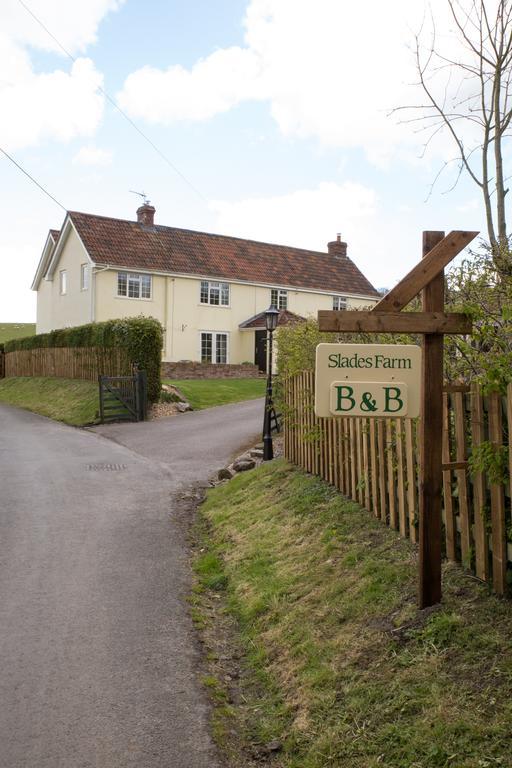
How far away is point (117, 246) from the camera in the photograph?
34594 mm

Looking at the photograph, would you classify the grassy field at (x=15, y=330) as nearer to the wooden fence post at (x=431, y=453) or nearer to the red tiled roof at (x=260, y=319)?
the red tiled roof at (x=260, y=319)

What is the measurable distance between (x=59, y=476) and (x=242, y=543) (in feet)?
20.9

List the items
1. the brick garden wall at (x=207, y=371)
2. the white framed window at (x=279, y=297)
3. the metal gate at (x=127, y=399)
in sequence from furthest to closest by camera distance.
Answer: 1. the white framed window at (x=279, y=297)
2. the brick garden wall at (x=207, y=371)
3. the metal gate at (x=127, y=399)

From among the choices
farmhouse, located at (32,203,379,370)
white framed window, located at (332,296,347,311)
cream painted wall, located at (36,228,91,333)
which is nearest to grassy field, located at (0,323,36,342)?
cream painted wall, located at (36,228,91,333)

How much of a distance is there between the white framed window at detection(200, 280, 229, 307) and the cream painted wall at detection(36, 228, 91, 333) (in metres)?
5.96

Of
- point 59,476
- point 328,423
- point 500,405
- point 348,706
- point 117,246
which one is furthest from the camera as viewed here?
point 117,246

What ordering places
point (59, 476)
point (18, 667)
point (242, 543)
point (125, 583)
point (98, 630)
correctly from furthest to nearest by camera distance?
point (59, 476)
point (242, 543)
point (125, 583)
point (98, 630)
point (18, 667)

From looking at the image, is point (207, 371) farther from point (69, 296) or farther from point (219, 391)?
point (69, 296)

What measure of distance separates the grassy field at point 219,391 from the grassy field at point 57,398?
3.33 meters

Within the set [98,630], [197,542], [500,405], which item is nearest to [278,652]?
[98,630]

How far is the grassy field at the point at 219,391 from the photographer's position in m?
25.4

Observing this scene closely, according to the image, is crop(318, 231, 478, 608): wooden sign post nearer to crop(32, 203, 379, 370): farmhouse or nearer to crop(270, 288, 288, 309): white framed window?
crop(32, 203, 379, 370): farmhouse

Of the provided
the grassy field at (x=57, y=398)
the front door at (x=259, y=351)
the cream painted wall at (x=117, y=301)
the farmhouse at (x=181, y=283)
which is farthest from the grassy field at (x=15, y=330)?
the grassy field at (x=57, y=398)

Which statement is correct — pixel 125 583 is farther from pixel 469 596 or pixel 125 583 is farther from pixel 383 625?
pixel 469 596
